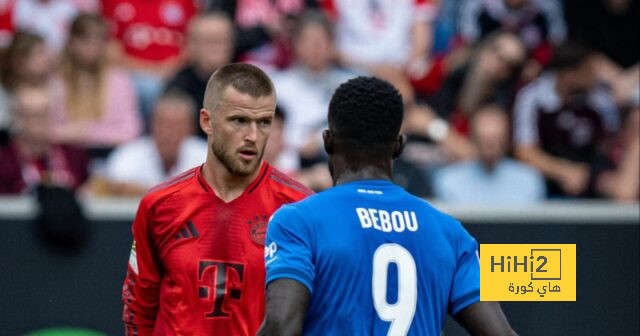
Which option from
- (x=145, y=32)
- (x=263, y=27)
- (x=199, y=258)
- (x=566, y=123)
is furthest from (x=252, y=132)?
(x=566, y=123)

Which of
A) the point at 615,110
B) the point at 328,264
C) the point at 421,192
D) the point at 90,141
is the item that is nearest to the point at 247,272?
the point at 328,264

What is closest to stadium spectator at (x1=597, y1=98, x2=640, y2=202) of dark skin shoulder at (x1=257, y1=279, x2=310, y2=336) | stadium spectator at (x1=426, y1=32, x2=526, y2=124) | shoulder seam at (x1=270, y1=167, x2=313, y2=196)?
stadium spectator at (x1=426, y1=32, x2=526, y2=124)

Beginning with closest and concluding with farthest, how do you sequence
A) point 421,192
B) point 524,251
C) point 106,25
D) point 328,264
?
1. point 328,264
2. point 524,251
3. point 421,192
4. point 106,25

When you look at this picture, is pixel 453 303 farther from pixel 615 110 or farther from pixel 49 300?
pixel 615 110

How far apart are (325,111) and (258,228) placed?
4711 mm

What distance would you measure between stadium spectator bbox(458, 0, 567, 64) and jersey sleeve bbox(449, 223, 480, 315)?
628 cm

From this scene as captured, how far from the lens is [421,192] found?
26.8ft

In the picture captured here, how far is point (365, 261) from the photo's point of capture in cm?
344

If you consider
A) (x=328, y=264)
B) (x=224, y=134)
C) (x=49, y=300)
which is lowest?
(x=49, y=300)

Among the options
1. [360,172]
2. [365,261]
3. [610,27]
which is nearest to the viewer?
[365,261]

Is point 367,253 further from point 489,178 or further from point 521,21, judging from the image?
point 521,21

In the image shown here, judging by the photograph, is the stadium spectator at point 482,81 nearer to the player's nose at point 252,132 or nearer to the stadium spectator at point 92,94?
the stadium spectator at point 92,94

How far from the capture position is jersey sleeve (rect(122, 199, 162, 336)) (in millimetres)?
4543

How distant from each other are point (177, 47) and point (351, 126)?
6197 millimetres
